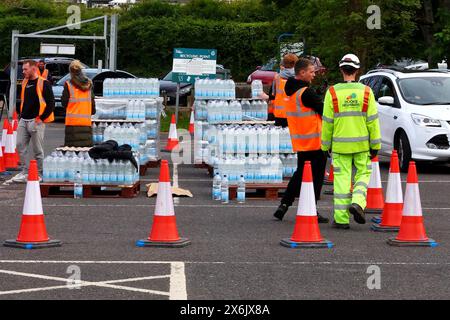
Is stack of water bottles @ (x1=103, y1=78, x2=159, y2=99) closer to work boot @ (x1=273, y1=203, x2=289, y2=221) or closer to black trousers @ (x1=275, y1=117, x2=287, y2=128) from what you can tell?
black trousers @ (x1=275, y1=117, x2=287, y2=128)

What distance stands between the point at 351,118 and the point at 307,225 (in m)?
1.83

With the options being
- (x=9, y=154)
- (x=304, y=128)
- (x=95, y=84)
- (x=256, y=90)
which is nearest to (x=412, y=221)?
(x=304, y=128)

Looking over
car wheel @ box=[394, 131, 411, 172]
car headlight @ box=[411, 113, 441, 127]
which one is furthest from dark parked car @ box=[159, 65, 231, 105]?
car headlight @ box=[411, 113, 441, 127]

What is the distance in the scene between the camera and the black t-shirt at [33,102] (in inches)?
729

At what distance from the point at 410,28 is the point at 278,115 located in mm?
13235

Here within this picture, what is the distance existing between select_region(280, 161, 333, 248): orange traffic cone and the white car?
8.33 meters

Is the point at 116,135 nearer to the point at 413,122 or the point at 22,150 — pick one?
the point at 22,150

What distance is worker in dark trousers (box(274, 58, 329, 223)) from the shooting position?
14641 millimetres

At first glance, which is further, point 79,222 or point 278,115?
point 278,115

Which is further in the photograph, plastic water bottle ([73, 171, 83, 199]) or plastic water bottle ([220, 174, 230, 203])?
plastic water bottle ([73, 171, 83, 199])

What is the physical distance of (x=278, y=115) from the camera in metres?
19.7

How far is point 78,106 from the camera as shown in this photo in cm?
1877
